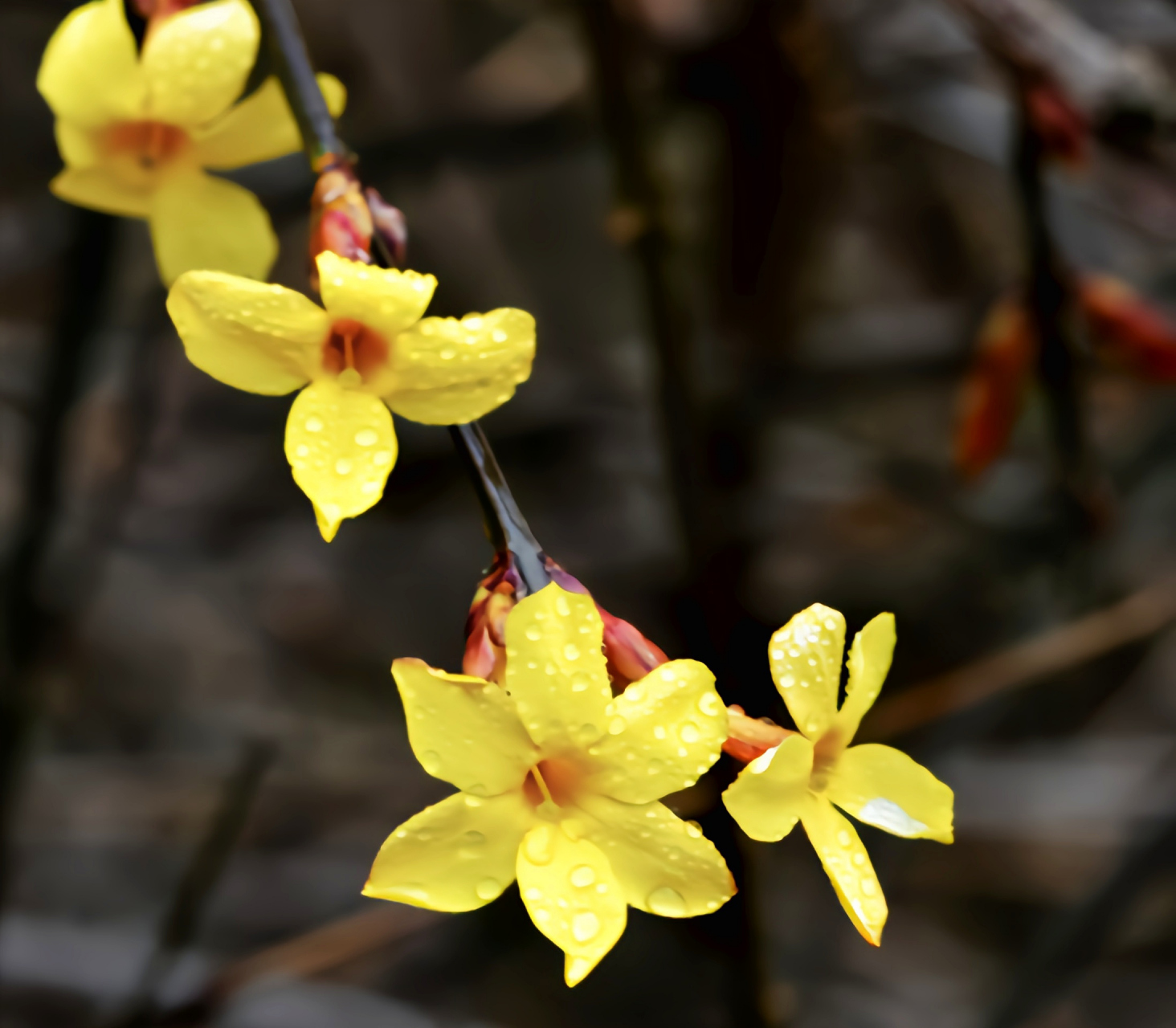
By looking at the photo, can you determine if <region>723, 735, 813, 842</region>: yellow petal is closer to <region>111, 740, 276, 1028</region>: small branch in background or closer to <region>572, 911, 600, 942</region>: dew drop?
<region>572, 911, 600, 942</region>: dew drop

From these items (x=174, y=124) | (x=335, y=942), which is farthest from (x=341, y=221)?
(x=335, y=942)

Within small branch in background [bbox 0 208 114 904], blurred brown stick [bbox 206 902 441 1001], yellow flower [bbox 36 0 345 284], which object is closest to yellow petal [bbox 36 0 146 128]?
yellow flower [bbox 36 0 345 284]

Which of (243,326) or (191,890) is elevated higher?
(243,326)

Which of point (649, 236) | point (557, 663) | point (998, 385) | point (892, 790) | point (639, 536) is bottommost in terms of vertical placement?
point (639, 536)

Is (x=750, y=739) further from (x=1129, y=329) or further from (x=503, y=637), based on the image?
(x=1129, y=329)

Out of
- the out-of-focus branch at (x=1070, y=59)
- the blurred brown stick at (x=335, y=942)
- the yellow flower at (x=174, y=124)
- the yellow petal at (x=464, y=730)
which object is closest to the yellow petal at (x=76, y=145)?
the yellow flower at (x=174, y=124)

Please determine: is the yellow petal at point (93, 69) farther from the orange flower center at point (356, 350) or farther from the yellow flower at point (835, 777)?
the yellow flower at point (835, 777)

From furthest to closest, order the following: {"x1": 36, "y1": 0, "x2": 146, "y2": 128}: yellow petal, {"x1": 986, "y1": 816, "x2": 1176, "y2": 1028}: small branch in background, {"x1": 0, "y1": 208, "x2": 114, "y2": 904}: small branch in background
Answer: {"x1": 986, "y1": 816, "x2": 1176, "y2": 1028}: small branch in background < {"x1": 0, "y1": 208, "x2": 114, "y2": 904}: small branch in background < {"x1": 36, "y1": 0, "x2": 146, "y2": 128}: yellow petal
